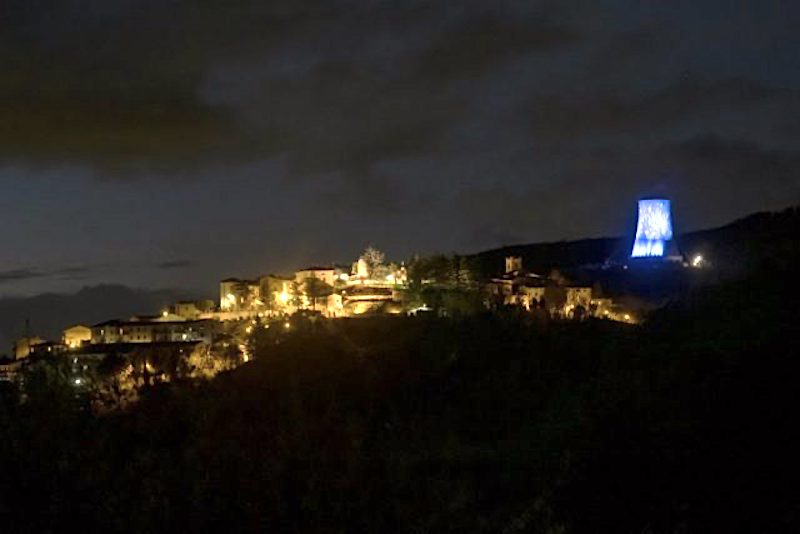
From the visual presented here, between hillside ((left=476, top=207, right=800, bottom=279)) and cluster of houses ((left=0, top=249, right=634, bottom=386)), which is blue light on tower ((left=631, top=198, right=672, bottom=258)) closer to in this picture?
hillside ((left=476, top=207, right=800, bottom=279))

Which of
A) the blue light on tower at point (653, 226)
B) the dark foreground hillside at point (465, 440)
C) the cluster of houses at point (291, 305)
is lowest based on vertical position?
the dark foreground hillside at point (465, 440)

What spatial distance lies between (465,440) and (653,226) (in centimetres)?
2321

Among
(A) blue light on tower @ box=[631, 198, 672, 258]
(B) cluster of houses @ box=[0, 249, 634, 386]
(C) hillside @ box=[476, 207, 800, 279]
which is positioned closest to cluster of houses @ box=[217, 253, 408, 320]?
(B) cluster of houses @ box=[0, 249, 634, 386]

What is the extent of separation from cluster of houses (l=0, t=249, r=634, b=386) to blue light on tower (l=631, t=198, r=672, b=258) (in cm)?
451

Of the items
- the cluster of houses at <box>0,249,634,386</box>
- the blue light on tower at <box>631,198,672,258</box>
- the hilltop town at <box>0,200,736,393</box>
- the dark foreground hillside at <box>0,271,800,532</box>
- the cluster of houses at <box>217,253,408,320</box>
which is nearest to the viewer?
the dark foreground hillside at <box>0,271,800,532</box>

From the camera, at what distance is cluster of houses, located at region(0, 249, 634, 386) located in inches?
1185

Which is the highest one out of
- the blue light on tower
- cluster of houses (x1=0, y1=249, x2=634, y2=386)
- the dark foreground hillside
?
the blue light on tower

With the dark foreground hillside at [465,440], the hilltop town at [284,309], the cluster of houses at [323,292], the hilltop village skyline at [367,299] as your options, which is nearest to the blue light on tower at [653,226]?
the hilltop village skyline at [367,299]

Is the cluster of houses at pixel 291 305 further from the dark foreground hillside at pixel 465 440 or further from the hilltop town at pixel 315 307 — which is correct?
the dark foreground hillside at pixel 465 440

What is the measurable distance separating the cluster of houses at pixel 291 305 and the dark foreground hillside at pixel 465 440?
7.18 metres

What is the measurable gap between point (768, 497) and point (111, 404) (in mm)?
16135

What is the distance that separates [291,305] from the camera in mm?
34906

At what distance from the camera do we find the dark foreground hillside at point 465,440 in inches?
380

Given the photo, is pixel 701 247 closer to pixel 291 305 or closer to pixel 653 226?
pixel 653 226
